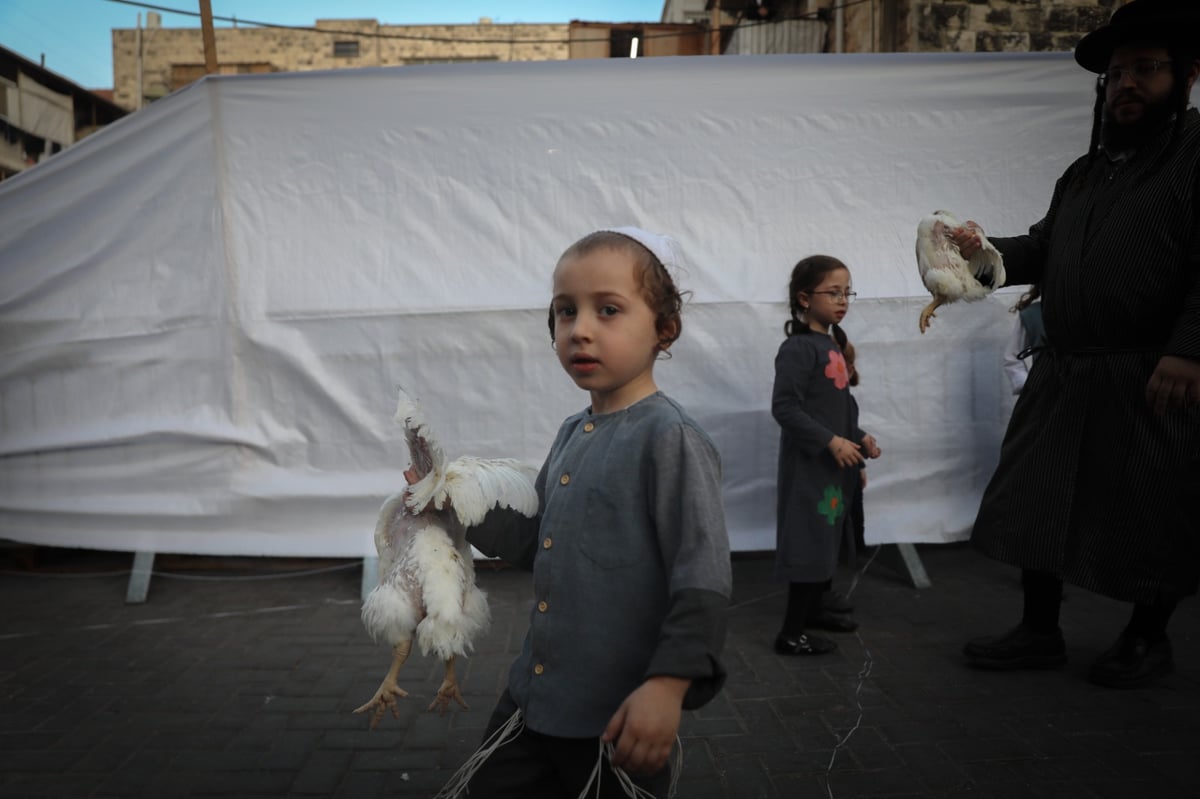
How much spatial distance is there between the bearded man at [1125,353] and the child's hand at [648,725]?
6.48ft

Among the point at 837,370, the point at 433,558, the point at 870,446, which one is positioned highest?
the point at 837,370

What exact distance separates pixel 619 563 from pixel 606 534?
0.19ft

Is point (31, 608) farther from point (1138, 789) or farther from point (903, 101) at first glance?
point (903, 101)

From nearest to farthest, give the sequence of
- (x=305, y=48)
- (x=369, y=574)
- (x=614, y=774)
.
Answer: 1. (x=614, y=774)
2. (x=369, y=574)
3. (x=305, y=48)

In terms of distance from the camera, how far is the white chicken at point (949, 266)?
8.45ft

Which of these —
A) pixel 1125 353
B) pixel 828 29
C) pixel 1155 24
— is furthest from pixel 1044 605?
pixel 828 29

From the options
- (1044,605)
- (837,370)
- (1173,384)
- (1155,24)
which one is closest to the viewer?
(1173,384)

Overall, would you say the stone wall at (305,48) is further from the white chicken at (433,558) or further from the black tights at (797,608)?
the white chicken at (433,558)

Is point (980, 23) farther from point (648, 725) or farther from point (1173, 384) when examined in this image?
point (648, 725)

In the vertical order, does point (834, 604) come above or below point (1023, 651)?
below

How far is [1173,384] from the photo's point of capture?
2420 mm

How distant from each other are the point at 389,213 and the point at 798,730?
3.07 m

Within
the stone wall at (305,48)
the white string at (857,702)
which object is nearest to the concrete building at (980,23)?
the white string at (857,702)

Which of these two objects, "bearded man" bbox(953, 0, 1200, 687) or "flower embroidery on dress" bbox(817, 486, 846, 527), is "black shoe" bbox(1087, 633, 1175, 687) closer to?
"bearded man" bbox(953, 0, 1200, 687)
